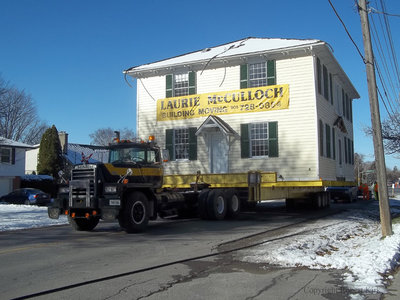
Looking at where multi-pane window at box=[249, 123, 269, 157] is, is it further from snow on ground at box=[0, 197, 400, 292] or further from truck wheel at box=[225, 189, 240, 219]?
snow on ground at box=[0, 197, 400, 292]

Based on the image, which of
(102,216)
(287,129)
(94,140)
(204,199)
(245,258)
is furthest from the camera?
(94,140)

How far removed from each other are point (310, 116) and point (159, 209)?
8.41 meters

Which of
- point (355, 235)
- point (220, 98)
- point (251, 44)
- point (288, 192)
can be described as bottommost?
point (355, 235)

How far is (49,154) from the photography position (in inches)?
1587

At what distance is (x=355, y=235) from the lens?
11.4 m

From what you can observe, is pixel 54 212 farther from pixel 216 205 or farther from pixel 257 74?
pixel 257 74

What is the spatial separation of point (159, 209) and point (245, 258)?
6.22 m

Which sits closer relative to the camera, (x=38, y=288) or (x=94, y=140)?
(x=38, y=288)

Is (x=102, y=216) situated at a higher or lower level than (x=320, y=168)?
lower

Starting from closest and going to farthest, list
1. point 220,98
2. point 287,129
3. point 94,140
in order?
point 287,129, point 220,98, point 94,140

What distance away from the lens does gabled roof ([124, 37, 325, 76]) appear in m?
18.9

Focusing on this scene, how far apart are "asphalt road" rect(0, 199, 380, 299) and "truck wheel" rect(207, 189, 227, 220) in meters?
3.87

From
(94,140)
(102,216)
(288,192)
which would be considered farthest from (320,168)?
(94,140)

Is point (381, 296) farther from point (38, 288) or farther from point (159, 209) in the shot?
point (159, 209)
